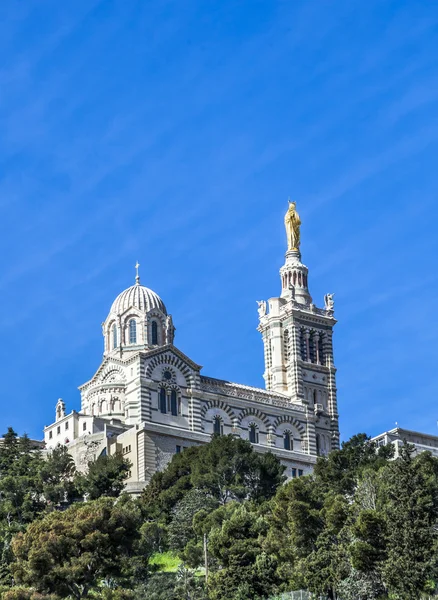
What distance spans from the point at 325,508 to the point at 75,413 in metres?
33.5

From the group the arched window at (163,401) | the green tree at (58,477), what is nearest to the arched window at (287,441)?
the arched window at (163,401)

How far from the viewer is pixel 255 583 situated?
58.0 metres

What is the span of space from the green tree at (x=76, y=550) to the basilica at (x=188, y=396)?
23945 mm

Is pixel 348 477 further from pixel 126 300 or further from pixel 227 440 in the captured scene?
pixel 126 300

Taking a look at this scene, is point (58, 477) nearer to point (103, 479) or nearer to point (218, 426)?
point (103, 479)

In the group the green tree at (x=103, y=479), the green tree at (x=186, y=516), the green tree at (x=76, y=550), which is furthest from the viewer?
the green tree at (x=103, y=479)

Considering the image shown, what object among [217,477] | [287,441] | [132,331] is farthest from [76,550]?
[132,331]

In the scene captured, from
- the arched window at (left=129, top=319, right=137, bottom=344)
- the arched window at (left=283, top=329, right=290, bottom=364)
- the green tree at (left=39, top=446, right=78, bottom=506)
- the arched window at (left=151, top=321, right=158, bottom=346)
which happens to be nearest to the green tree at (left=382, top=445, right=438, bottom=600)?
the green tree at (left=39, top=446, right=78, bottom=506)

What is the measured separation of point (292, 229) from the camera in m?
108

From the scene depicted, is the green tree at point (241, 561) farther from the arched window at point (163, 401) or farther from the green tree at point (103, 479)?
the arched window at point (163, 401)

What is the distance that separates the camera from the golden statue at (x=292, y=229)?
10819 cm

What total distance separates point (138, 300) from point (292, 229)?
1753 cm

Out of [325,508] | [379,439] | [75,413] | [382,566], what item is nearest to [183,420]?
[75,413]

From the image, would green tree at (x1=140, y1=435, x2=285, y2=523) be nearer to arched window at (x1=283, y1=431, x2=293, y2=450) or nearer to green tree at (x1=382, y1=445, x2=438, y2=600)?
arched window at (x1=283, y1=431, x2=293, y2=450)
